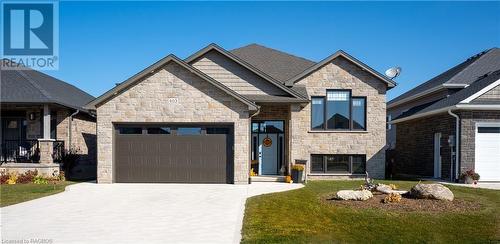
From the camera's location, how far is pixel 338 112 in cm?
1975

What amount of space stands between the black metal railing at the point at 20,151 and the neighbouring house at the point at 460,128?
18915 millimetres

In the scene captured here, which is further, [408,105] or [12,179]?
[408,105]

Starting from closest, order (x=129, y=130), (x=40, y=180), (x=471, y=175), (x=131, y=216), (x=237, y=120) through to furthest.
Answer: (x=131, y=216), (x=237, y=120), (x=471, y=175), (x=129, y=130), (x=40, y=180)

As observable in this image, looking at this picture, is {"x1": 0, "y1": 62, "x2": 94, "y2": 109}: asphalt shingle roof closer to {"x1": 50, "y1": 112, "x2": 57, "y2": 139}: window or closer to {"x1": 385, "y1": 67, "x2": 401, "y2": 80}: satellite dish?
{"x1": 50, "y1": 112, "x2": 57, "y2": 139}: window

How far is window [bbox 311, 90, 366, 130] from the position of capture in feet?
64.6

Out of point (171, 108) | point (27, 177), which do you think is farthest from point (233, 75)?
point (27, 177)

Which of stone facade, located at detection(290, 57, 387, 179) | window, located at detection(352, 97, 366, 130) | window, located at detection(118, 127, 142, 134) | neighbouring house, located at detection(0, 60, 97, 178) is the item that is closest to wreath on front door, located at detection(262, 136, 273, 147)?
stone facade, located at detection(290, 57, 387, 179)

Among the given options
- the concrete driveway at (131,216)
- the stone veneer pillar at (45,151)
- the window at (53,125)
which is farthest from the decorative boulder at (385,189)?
the window at (53,125)

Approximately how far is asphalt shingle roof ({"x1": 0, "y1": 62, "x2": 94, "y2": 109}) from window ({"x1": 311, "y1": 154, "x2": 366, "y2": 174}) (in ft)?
39.7

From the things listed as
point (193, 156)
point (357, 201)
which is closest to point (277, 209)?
point (357, 201)

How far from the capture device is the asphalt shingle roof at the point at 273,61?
2142 cm

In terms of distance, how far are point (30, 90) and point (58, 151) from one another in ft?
10.4

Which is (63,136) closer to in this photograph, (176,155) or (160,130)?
(160,130)

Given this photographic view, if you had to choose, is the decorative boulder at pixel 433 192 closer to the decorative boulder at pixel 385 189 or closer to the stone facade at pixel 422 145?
the decorative boulder at pixel 385 189
